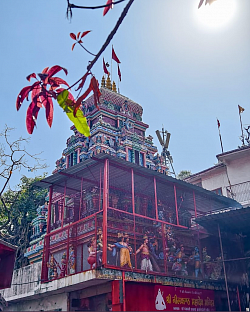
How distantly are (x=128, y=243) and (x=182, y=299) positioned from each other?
275 centimetres

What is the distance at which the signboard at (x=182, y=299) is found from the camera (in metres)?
11.9

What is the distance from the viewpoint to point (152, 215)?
1659cm

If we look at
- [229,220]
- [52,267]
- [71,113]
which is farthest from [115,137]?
[71,113]

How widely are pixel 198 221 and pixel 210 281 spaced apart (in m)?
2.31

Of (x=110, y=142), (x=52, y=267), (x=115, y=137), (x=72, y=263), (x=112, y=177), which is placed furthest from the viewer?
(x=115, y=137)

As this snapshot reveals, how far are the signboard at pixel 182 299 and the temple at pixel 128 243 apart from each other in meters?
0.03

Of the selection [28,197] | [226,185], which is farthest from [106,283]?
[28,197]

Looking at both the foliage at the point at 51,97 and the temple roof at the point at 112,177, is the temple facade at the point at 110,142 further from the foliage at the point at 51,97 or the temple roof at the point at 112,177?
the foliage at the point at 51,97

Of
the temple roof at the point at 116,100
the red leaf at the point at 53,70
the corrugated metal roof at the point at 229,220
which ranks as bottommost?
the red leaf at the point at 53,70

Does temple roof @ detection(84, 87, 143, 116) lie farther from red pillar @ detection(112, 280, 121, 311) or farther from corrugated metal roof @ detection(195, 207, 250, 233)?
red pillar @ detection(112, 280, 121, 311)

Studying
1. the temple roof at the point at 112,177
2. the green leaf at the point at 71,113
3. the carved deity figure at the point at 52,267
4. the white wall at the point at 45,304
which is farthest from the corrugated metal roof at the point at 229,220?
the green leaf at the point at 71,113

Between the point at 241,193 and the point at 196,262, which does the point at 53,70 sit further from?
the point at 241,193

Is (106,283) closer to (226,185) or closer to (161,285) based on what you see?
(161,285)

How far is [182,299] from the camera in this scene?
12.6 m
